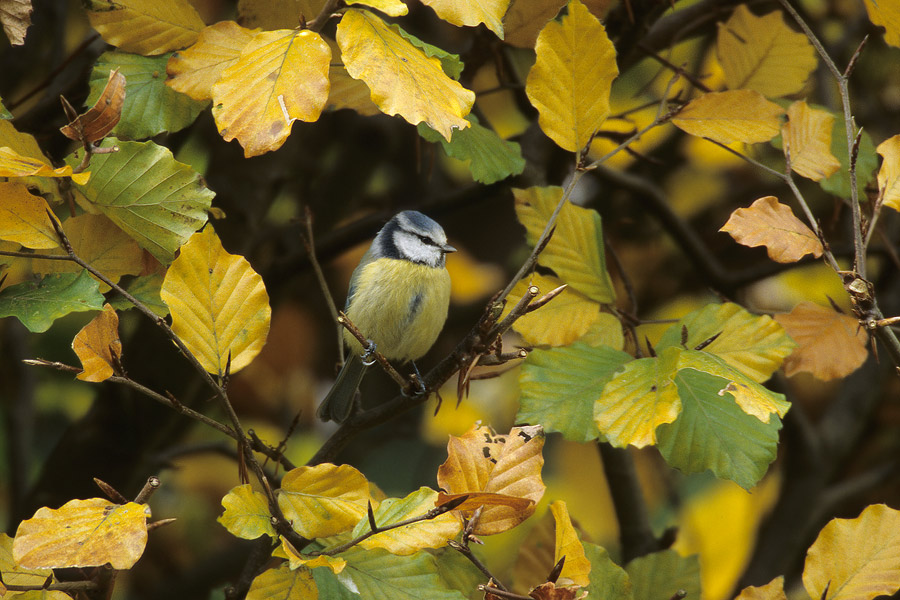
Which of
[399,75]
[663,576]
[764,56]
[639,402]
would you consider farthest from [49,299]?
[764,56]

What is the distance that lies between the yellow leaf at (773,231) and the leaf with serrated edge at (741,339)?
125 millimetres

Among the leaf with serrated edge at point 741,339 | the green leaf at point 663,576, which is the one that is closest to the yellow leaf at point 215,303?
the leaf with serrated edge at point 741,339

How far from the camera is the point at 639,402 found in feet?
2.90

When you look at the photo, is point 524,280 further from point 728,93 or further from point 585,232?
point 728,93

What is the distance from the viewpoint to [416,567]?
0.89m

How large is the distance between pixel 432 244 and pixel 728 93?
91 centimetres

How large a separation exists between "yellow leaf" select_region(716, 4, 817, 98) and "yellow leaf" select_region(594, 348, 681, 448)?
2.30 ft

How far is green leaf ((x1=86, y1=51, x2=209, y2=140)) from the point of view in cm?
102

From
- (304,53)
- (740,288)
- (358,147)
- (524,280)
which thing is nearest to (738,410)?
(524,280)

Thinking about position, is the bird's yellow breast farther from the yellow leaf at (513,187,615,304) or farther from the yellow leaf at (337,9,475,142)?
the yellow leaf at (337,9,475,142)

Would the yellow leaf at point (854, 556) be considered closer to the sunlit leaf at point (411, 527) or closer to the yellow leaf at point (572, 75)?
the sunlit leaf at point (411, 527)

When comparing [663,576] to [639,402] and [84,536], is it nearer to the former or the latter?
[639,402]

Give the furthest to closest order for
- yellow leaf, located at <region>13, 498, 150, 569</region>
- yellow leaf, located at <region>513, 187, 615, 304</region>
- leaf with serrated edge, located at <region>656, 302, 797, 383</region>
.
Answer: yellow leaf, located at <region>513, 187, 615, 304</region>
leaf with serrated edge, located at <region>656, 302, 797, 383</region>
yellow leaf, located at <region>13, 498, 150, 569</region>

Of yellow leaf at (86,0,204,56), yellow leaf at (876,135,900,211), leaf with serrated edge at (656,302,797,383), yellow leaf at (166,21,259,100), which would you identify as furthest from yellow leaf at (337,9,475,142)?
yellow leaf at (876,135,900,211)
